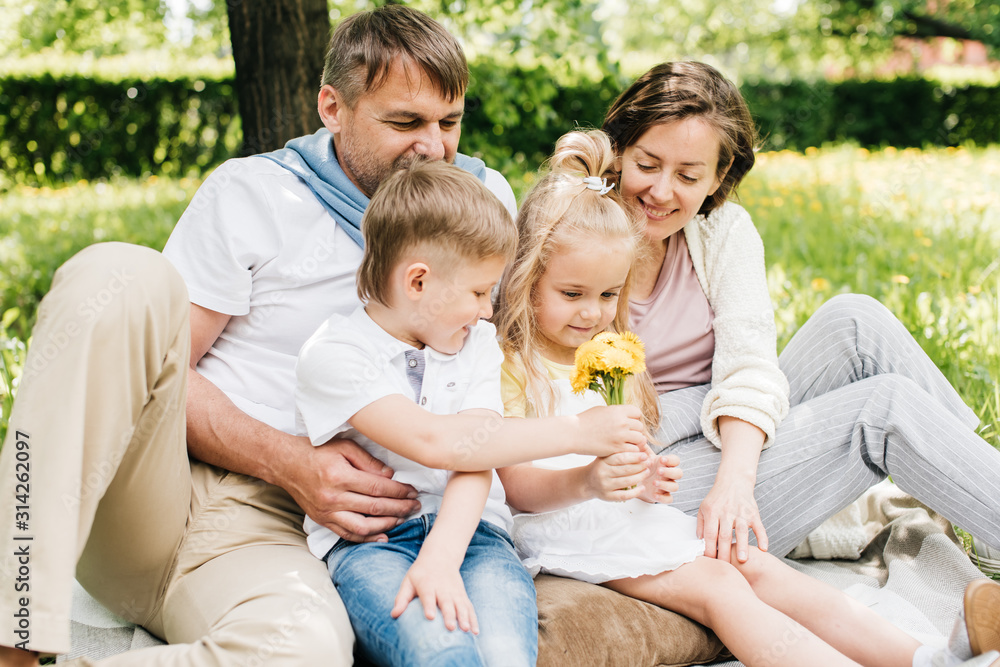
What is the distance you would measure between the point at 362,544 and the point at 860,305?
5.29 feet

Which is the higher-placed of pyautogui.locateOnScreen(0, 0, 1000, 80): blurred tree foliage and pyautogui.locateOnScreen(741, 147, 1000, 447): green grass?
pyautogui.locateOnScreen(0, 0, 1000, 80): blurred tree foliage

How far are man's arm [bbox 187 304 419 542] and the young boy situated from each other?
45 mm

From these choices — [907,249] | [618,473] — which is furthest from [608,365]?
[907,249]

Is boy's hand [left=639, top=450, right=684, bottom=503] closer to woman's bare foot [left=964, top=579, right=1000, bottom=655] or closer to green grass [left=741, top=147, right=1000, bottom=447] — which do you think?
woman's bare foot [left=964, top=579, right=1000, bottom=655]

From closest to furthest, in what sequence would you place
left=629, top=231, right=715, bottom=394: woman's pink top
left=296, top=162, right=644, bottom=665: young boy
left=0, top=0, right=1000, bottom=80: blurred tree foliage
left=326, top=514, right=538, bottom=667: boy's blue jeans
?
left=326, top=514, right=538, bottom=667: boy's blue jeans
left=296, top=162, right=644, bottom=665: young boy
left=629, top=231, right=715, bottom=394: woman's pink top
left=0, top=0, right=1000, bottom=80: blurred tree foliage

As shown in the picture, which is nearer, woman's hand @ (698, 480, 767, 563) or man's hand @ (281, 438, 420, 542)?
man's hand @ (281, 438, 420, 542)

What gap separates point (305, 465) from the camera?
1.93m

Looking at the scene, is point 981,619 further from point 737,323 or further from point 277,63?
point 277,63

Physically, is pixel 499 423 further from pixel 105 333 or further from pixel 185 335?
pixel 105 333

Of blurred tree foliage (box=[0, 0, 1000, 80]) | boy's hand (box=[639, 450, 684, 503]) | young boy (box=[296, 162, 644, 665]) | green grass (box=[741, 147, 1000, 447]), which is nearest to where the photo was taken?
young boy (box=[296, 162, 644, 665])

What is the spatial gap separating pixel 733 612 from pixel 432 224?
3.68 ft

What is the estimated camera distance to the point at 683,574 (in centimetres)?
205

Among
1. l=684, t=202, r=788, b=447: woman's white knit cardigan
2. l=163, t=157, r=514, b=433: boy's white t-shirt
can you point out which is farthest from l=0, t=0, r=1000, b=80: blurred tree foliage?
l=163, t=157, r=514, b=433: boy's white t-shirt

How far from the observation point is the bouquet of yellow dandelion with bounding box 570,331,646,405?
1.82 metres
